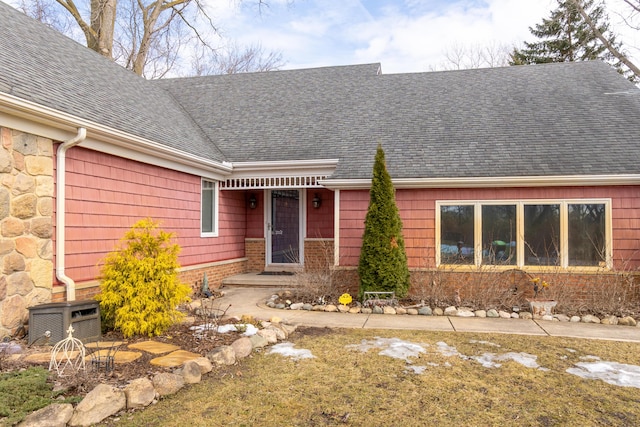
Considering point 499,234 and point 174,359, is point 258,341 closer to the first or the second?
point 174,359

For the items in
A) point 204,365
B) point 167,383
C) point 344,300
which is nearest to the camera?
point 167,383

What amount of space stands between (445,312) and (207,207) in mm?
5597

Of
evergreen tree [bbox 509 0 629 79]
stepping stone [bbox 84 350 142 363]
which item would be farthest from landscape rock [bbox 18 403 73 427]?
evergreen tree [bbox 509 0 629 79]

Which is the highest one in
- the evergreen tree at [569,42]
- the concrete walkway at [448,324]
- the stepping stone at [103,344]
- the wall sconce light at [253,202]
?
the evergreen tree at [569,42]

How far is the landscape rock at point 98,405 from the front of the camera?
10.3 feet

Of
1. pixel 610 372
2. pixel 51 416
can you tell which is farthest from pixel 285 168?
pixel 51 416

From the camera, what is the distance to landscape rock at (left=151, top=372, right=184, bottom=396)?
3717mm

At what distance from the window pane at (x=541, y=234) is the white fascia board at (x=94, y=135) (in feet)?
21.0

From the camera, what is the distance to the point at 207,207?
32.7 ft

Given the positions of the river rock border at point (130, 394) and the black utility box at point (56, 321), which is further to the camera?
the black utility box at point (56, 321)

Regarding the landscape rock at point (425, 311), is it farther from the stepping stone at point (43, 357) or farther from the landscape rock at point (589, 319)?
the stepping stone at point (43, 357)

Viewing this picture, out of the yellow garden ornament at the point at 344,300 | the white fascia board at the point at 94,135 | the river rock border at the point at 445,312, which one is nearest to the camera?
the white fascia board at the point at 94,135

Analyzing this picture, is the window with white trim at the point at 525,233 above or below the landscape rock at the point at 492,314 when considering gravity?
above

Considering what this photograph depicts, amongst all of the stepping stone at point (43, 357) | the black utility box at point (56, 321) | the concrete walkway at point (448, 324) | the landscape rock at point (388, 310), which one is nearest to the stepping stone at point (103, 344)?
the black utility box at point (56, 321)
